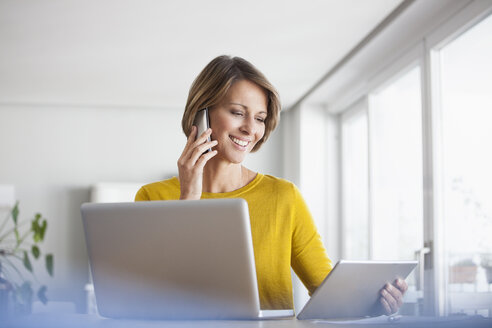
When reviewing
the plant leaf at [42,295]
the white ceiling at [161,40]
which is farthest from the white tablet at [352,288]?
the plant leaf at [42,295]

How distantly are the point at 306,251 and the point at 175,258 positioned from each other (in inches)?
21.7

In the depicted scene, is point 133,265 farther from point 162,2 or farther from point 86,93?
point 86,93

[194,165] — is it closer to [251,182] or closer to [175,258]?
[251,182]

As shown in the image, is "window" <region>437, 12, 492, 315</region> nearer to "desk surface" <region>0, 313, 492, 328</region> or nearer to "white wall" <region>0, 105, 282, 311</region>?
"desk surface" <region>0, 313, 492, 328</region>

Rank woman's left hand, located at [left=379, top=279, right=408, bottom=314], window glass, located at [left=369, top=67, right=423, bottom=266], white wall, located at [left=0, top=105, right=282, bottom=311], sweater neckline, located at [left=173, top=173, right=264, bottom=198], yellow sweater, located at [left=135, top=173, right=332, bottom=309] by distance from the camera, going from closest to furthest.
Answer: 1. woman's left hand, located at [left=379, top=279, right=408, bottom=314]
2. yellow sweater, located at [left=135, top=173, right=332, bottom=309]
3. sweater neckline, located at [left=173, top=173, right=264, bottom=198]
4. window glass, located at [left=369, top=67, right=423, bottom=266]
5. white wall, located at [left=0, top=105, right=282, bottom=311]

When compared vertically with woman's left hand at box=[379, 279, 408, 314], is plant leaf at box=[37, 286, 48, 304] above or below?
below

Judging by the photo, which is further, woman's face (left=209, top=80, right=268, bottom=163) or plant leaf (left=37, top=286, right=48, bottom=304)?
plant leaf (left=37, top=286, right=48, bottom=304)

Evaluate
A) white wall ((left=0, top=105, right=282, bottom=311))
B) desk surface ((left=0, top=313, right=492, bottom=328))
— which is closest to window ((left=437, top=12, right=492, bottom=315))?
desk surface ((left=0, top=313, right=492, bottom=328))

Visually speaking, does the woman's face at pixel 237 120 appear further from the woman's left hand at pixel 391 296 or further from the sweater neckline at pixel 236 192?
the woman's left hand at pixel 391 296

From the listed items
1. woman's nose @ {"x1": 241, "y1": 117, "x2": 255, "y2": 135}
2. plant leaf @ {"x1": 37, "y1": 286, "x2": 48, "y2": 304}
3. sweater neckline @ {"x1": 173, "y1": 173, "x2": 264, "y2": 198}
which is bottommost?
plant leaf @ {"x1": 37, "y1": 286, "x2": 48, "y2": 304}

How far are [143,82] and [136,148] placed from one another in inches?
41.2

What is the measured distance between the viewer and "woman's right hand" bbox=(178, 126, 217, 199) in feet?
5.08

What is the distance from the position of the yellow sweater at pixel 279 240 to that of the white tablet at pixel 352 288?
0.27m

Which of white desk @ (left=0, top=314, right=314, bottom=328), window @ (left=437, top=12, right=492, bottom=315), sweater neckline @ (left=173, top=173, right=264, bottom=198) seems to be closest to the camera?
white desk @ (left=0, top=314, right=314, bottom=328)
